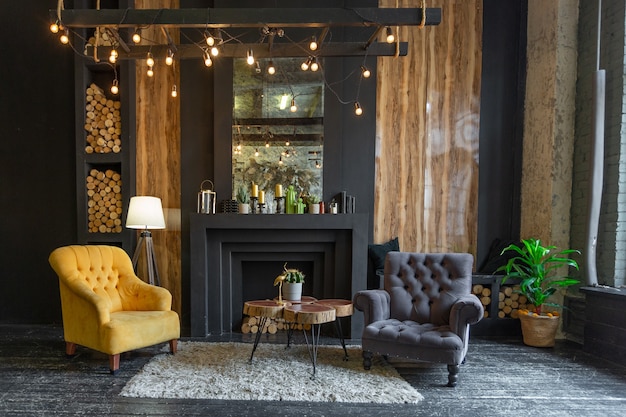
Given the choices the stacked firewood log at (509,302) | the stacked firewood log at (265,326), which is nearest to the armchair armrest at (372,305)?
the stacked firewood log at (265,326)

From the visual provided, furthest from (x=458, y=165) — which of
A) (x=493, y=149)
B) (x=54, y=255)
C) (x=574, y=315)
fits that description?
(x=54, y=255)

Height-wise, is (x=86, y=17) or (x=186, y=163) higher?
(x=86, y=17)

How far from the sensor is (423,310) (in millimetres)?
3564

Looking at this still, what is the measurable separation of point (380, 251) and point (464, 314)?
1650mm

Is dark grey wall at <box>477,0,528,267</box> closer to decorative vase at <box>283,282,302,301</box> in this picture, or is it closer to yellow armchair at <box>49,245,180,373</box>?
decorative vase at <box>283,282,302,301</box>

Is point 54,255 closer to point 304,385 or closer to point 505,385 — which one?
point 304,385

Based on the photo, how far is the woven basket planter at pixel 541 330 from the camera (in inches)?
160

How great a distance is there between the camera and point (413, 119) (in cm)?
497

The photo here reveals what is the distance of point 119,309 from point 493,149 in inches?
182

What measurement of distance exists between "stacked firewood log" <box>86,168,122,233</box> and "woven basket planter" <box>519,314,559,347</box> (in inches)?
186

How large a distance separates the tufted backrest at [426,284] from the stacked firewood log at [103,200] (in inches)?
128

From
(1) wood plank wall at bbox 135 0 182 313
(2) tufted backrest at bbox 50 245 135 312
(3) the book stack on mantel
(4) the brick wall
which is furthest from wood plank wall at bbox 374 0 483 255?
(2) tufted backrest at bbox 50 245 135 312

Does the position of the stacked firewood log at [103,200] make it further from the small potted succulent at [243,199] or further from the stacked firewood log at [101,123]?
the small potted succulent at [243,199]

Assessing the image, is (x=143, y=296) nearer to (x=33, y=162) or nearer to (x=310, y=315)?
(x=310, y=315)
